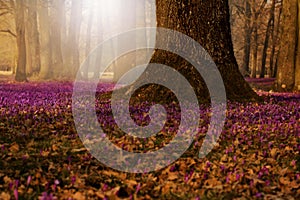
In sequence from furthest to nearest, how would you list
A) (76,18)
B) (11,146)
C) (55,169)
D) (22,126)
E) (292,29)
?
1. (76,18)
2. (292,29)
3. (22,126)
4. (11,146)
5. (55,169)

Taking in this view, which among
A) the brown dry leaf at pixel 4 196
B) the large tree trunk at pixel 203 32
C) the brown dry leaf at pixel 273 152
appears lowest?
the brown dry leaf at pixel 4 196

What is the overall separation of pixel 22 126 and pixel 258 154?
3.87m

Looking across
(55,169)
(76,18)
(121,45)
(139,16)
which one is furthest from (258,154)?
(76,18)

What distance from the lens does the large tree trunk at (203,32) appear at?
1031 cm

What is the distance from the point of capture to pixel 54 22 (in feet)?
115

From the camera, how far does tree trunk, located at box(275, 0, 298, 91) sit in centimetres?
1770

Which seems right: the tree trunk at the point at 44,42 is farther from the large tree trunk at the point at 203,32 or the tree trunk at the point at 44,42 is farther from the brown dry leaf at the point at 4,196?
the brown dry leaf at the point at 4,196

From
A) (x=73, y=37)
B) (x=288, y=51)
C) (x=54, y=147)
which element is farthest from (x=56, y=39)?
(x=54, y=147)

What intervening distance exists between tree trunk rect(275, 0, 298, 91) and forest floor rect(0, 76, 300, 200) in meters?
10.7

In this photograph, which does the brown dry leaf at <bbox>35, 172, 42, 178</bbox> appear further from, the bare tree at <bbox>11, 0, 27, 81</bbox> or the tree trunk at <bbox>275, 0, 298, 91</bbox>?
the bare tree at <bbox>11, 0, 27, 81</bbox>

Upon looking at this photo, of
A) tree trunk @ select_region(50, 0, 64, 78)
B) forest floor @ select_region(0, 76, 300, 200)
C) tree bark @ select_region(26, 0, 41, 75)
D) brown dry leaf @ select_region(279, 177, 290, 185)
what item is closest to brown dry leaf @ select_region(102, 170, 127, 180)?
forest floor @ select_region(0, 76, 300, 200)

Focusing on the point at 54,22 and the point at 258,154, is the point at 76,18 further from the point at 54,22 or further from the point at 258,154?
the point at 258,154

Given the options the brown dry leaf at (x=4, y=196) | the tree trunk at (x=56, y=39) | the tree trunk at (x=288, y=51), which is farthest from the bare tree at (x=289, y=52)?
the tree trunk at (x=56, y=39)

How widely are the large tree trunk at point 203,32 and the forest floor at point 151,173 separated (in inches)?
113
